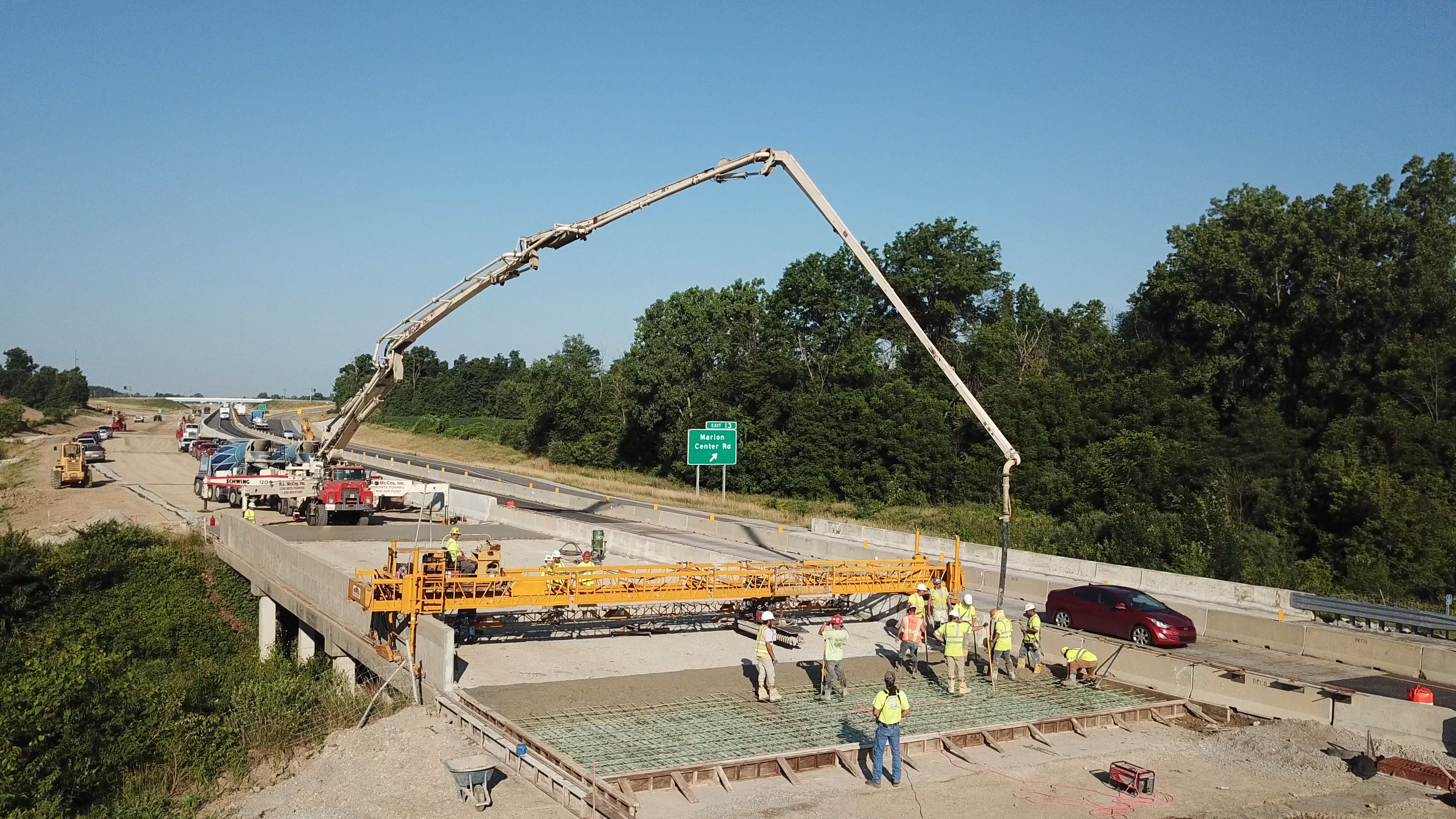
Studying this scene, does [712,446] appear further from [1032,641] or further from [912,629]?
[912,629]

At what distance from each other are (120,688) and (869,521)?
39578 millimetres

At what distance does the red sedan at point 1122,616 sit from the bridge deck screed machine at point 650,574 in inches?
73.2

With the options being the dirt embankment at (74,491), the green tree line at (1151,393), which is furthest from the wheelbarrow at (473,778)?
the dirt embankment at (74,491)

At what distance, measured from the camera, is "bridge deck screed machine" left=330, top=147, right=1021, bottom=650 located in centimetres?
2052

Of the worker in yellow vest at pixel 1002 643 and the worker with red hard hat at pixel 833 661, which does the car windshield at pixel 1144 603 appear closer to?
the worker in yellow vest at pixel 1002 643

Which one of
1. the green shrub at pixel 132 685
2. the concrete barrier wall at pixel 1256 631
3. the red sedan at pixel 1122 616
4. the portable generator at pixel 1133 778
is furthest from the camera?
the concrete barrier wall at pixel 1256 631

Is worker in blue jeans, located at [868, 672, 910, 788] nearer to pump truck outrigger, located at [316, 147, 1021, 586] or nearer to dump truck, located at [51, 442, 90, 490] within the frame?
pump truck outrigger, located at [316, 147, 1021, 586]

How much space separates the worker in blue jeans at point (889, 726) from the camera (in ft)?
47.5

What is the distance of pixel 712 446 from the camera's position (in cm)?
5966

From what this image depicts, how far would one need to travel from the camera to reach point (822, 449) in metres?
73.5

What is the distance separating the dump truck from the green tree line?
132ft

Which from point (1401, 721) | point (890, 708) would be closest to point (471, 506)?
point (890, 708)

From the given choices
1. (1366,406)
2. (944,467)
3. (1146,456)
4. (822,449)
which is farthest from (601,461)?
(1366,406)

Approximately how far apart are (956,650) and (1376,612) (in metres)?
16.3
